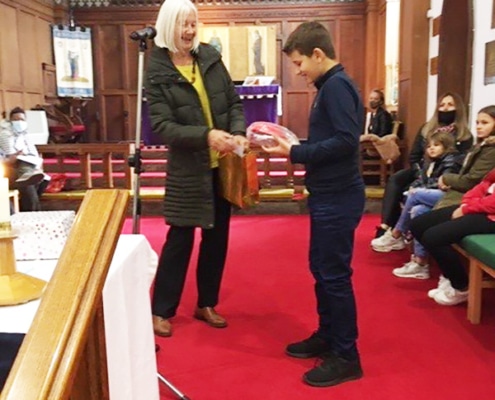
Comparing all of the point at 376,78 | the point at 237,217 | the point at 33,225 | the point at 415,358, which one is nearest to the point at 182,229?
the point at 415,358

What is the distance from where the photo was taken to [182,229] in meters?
2.76

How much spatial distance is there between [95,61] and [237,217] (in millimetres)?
5110

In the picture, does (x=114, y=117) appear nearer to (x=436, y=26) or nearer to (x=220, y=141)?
(x=436, y=26)

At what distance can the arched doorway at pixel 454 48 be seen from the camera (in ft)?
17.2

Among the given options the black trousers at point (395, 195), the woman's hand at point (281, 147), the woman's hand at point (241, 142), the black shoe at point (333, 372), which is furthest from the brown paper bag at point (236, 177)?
the black trousers at point (395, 195)

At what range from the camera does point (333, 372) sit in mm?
2355

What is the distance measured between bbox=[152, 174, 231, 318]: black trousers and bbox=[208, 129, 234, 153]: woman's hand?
0.93 ft

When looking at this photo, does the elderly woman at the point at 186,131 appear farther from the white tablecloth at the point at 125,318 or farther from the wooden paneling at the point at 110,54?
the wooden paneling at the point at 110,54

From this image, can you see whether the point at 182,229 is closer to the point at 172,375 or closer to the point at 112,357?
the point at 172,375

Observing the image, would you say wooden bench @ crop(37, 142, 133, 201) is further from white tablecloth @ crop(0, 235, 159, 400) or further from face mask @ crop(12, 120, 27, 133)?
white tablecloth @ crop(0, 235, 159, 400)

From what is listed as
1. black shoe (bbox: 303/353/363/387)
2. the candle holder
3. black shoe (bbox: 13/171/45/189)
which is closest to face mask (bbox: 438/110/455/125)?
black shoe (bbox: 303/353/363/387)

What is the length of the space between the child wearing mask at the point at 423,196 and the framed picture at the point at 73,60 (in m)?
6.51

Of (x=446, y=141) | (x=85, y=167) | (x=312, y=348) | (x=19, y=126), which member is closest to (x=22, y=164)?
(x=19, y=126)

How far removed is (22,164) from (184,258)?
12.1 ft
